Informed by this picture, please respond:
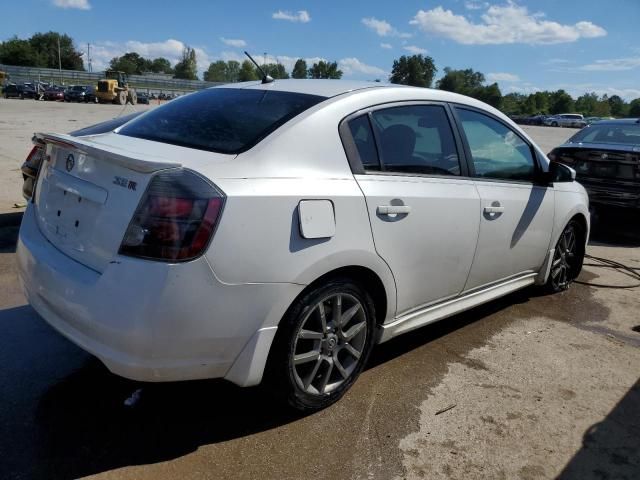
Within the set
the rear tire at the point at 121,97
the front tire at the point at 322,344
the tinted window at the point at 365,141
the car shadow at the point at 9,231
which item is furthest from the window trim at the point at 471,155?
the rear tire at the point at 121,97

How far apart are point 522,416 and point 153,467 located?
191 cm

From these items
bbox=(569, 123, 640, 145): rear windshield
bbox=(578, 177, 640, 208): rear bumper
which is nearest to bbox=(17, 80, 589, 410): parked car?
bbox=(578, 177, 640, 208): rear bumper

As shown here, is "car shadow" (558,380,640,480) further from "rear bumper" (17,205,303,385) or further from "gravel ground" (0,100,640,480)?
"rear bumper" (17,205,303,385)

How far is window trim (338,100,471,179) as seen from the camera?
2875 millimetres

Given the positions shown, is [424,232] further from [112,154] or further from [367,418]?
[112,154]

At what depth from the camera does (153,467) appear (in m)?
2.44

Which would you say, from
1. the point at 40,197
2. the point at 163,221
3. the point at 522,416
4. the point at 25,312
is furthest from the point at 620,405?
the point at 25,312

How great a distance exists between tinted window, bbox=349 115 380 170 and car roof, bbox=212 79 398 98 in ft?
0.71

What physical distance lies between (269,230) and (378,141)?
97cm

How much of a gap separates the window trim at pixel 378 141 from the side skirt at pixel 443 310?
2.66 feet

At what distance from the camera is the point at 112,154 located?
246cm

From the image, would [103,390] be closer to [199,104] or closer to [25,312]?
[25,312]

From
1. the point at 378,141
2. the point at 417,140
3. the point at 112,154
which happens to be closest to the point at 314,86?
the point at 378,141

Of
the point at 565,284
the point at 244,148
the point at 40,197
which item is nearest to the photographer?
the point at 244,148
